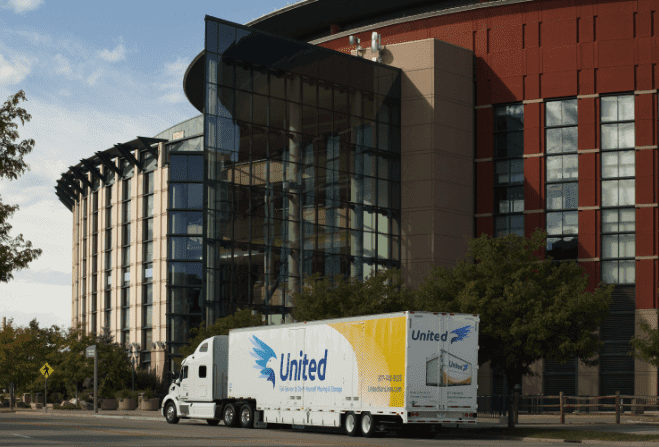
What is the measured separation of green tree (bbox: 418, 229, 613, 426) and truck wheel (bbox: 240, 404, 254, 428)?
820 centimetres

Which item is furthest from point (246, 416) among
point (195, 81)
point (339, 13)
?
point (195, 81)

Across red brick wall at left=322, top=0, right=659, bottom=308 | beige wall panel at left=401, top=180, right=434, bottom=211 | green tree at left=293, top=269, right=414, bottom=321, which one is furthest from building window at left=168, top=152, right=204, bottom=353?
green tree at left=293, top=269, right=414, bottom=321

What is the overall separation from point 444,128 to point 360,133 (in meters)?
5.43

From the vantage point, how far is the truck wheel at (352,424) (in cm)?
3022

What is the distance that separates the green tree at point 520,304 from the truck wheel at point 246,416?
8205mm

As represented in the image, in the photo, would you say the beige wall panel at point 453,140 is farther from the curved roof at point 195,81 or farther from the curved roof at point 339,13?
the curved roof at point 195,81

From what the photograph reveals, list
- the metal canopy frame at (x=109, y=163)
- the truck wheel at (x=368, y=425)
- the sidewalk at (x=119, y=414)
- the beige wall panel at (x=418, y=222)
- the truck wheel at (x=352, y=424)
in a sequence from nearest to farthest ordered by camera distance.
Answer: the truck wheel at (x=368, y=425) < the truck wheel at (x=352, y=424) < the sidewalk at (x=119, y=414) < the beige wall panel at (x=418, y=222) < the metal canopy frame at (x=109, y=163)

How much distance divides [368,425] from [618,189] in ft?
109

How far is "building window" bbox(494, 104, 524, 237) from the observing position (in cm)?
6016

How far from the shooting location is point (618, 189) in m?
57.5

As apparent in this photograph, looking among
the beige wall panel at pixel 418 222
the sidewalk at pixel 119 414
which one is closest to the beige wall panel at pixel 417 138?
the beige wall panel at pixel 418 222

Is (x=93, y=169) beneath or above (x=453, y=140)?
above

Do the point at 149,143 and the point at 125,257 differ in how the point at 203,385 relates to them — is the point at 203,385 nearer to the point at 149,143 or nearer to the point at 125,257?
the point at 149,143

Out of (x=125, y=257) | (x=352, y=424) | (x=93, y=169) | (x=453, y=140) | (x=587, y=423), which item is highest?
(x=93, y=169)
